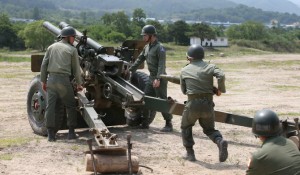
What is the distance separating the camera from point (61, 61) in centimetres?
872

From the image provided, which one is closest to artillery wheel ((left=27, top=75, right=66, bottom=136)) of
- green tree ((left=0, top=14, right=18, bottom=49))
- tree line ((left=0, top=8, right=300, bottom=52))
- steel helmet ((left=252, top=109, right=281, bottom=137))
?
steel helmet ((left=252, top=109, right=281, bottom=137))

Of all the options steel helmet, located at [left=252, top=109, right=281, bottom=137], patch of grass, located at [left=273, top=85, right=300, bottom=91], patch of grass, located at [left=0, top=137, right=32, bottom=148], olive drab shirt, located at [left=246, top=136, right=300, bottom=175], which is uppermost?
steel helmet, located at [left=252, top=109, right=281, bottom=137]

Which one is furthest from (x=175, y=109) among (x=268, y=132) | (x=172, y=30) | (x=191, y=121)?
(x=172, y=30)

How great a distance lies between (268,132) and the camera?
4.41 m

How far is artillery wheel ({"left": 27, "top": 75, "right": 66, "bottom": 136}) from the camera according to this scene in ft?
29.5

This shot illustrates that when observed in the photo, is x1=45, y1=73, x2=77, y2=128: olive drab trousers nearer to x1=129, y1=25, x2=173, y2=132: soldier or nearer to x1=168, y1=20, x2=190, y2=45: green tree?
x1=129, y1=25, x2=173, y2=132: soldier

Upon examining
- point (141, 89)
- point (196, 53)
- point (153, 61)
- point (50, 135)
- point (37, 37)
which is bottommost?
point (37, 37)

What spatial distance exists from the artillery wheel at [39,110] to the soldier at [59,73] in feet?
0.52

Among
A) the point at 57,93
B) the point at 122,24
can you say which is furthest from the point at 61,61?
the point at 122,24

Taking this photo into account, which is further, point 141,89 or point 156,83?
point 141,89

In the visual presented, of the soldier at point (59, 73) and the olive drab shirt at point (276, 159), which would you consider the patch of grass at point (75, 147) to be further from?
the olive drab shirt at point (276, 159)

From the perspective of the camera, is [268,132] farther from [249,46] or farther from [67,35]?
[249,46]

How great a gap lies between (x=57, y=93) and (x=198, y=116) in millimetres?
2423

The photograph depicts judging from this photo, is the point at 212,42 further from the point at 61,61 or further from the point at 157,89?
the point at 61,61
